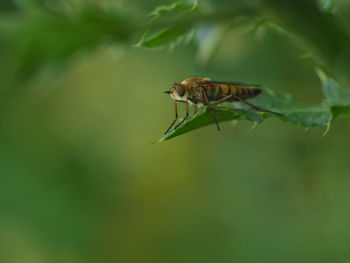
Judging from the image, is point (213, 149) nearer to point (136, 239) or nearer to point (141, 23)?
point (136, 239)

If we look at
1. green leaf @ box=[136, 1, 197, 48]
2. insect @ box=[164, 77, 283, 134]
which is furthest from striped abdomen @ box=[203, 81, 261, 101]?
green leaf @ box=[136, 1, 197, 48]

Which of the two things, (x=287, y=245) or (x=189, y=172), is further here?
(x=189, y=172)

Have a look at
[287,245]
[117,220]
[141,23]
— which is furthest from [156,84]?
[141,23]

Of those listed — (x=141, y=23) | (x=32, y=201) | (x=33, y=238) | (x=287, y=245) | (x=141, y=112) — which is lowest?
(x=287, y=245)

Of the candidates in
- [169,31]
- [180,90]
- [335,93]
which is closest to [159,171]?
[180,90]

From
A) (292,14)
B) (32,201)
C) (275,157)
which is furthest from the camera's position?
(32,201)

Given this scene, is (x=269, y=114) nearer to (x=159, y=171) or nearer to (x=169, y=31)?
(x=169, y=31)
